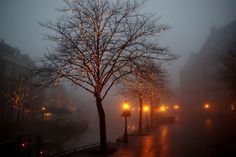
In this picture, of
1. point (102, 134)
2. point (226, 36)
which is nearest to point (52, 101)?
point (226, 36)

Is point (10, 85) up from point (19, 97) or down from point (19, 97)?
up

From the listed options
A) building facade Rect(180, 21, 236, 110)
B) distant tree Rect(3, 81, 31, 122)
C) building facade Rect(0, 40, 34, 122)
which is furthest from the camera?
building facade Rect(180, 21, 236, 110)

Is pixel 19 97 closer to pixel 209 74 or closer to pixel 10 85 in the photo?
pixel 10 85

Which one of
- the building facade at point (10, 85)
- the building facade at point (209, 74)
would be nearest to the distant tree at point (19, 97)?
the building facade at point (10, 85)

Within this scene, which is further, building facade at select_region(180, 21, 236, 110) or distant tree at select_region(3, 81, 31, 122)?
building facade at select_region(180, 21, 236, 110)

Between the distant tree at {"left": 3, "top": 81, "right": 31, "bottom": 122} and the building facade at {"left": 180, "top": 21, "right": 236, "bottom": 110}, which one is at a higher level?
the building facade at {"left": 180, "top": 21, "right": 236, "bottom": 110}

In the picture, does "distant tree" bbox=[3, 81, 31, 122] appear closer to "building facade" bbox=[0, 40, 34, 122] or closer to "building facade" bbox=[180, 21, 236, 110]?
"building facade" bbox=[0, 40, 34, 122]

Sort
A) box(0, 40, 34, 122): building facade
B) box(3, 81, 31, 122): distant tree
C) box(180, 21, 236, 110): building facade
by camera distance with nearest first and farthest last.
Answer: box(3, 81, 31, 122): distant tree, box(0, 40, 34, 122): building facade, box(180, 21, 236, 110): building facade

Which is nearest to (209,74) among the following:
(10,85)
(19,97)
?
(19,97)

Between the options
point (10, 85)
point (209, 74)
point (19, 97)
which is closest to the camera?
point (19, 97)

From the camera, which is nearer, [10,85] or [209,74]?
[10,85]

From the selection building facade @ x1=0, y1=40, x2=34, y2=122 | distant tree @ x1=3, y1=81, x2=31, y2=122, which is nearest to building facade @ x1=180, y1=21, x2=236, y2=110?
distant tree @ x1=3, y1=81, x2=31, y2=122

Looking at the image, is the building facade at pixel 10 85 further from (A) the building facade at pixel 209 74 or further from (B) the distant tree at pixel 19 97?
(A) the building facade at pixel 209 74

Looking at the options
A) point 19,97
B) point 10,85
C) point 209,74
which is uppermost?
point 209,74
